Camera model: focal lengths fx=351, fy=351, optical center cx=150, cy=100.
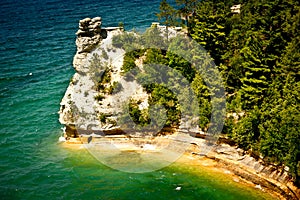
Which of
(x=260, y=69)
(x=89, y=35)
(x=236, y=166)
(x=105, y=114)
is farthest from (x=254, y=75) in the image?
(x=89, y=35)

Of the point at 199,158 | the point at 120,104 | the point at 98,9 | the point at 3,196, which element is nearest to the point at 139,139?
the point at 120,104

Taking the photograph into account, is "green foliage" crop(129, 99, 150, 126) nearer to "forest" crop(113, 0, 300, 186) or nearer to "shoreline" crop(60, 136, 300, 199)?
"forest" crop(113, 0, 300, 186)

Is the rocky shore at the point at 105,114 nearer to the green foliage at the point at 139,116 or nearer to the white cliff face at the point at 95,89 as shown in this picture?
the white cliff face at the point at 95,89

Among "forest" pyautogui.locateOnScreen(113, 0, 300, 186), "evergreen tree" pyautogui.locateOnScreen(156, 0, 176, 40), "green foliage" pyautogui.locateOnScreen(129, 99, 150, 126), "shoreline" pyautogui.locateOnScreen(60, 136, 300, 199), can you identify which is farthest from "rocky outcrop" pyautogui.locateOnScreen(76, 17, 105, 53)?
"shoreline" pyautogui.locateOnScreen(60, 136, 300, 199)

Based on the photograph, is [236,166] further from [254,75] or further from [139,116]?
[139,116]

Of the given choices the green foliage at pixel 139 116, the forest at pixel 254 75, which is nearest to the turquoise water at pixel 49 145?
the forest at pixel 254 75

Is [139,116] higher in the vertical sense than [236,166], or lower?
higher

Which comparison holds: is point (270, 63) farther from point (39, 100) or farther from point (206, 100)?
point (39, 100)
